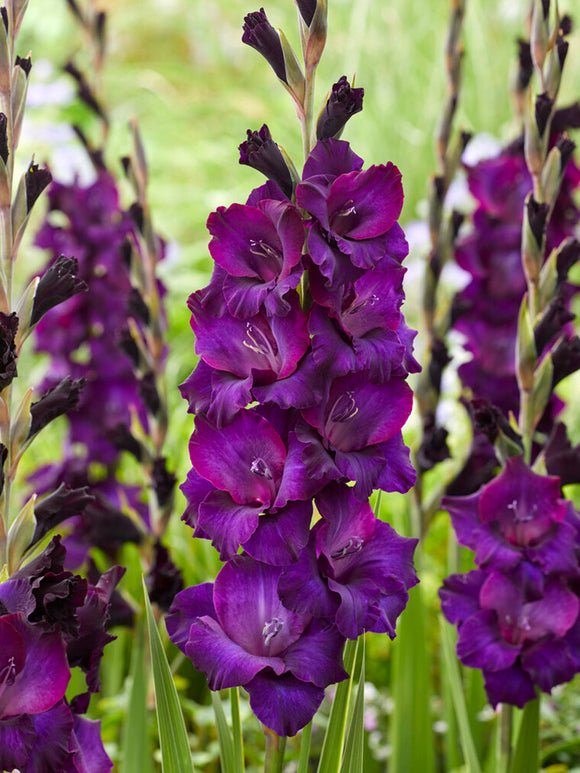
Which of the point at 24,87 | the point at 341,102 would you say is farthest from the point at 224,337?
the point at 24,87

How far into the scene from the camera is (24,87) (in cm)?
96

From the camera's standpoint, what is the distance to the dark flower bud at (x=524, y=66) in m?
1.87

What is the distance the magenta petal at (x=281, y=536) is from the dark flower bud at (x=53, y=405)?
0.29 metres

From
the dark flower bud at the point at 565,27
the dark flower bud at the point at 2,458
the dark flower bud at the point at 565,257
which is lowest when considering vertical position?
the dark flower bud at the point at 2,458

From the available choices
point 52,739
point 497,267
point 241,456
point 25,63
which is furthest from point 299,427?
point 497,267

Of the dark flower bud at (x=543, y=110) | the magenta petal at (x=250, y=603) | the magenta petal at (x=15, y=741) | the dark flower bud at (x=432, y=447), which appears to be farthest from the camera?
the dark flower bud at (x=432, y=447)

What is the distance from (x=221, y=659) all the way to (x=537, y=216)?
2.74ft

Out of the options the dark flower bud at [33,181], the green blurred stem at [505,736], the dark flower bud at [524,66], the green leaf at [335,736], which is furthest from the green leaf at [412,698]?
the dark flower bud at [524,66]

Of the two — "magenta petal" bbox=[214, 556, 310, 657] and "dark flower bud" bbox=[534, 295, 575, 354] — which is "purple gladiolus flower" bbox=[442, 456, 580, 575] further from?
"magenta petal" bbox=[214, 556, 310, 657]

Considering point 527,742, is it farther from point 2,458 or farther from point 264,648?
point 2,458

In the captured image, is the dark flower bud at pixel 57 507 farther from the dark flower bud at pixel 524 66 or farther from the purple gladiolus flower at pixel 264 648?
the dark flower bud at pixel 524 66

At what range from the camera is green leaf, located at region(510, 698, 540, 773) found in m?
1.28

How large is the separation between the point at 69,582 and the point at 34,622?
0.05 meters

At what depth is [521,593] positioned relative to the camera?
1.23 metres
